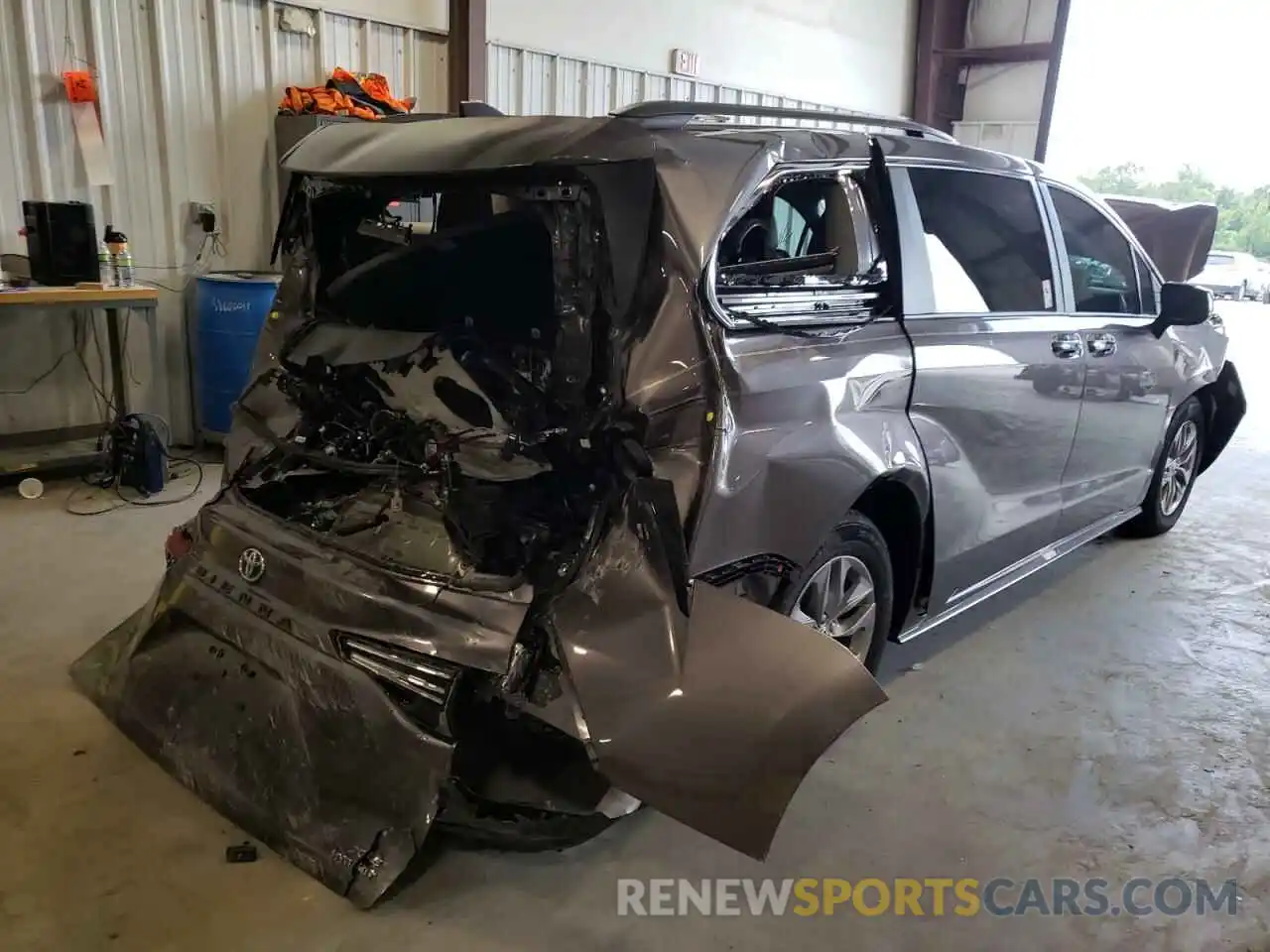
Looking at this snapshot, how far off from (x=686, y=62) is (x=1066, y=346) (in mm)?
5246

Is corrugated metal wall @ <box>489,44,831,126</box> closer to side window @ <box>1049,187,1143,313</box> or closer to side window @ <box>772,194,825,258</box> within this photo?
side window @ <box>1049,187,1143,313</box>

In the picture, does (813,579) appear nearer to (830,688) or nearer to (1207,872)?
(830,688)

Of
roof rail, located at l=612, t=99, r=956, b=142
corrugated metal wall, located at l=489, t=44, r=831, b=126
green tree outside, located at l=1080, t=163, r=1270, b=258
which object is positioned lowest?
roof rail, located at l=612, t=99, r=956, b=142

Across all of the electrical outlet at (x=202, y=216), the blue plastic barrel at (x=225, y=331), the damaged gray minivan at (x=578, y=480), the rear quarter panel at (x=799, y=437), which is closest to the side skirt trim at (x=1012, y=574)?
the damaged gray minivan at (x=578, y=480)

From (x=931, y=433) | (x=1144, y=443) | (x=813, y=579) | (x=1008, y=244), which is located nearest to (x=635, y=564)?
(x=813, y=579)

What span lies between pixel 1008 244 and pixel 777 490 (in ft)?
4.84

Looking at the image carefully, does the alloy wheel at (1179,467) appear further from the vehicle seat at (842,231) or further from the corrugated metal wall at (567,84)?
the corrugated metal wall at (567,84)

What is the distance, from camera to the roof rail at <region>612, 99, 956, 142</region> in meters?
2.11

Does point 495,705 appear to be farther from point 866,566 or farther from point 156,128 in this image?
point 156,128

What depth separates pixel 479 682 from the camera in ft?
6.35

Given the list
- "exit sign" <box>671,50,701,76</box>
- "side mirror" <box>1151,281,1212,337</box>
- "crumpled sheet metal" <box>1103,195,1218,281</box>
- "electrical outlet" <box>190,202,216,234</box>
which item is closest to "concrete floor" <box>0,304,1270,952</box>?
"side mirror" <box>1151,281,1212,337</box>

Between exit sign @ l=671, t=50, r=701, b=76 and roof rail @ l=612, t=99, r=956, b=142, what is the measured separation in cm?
504

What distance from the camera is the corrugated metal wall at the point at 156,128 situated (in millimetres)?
4625

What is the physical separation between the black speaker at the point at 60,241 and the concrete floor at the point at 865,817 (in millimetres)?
1493
